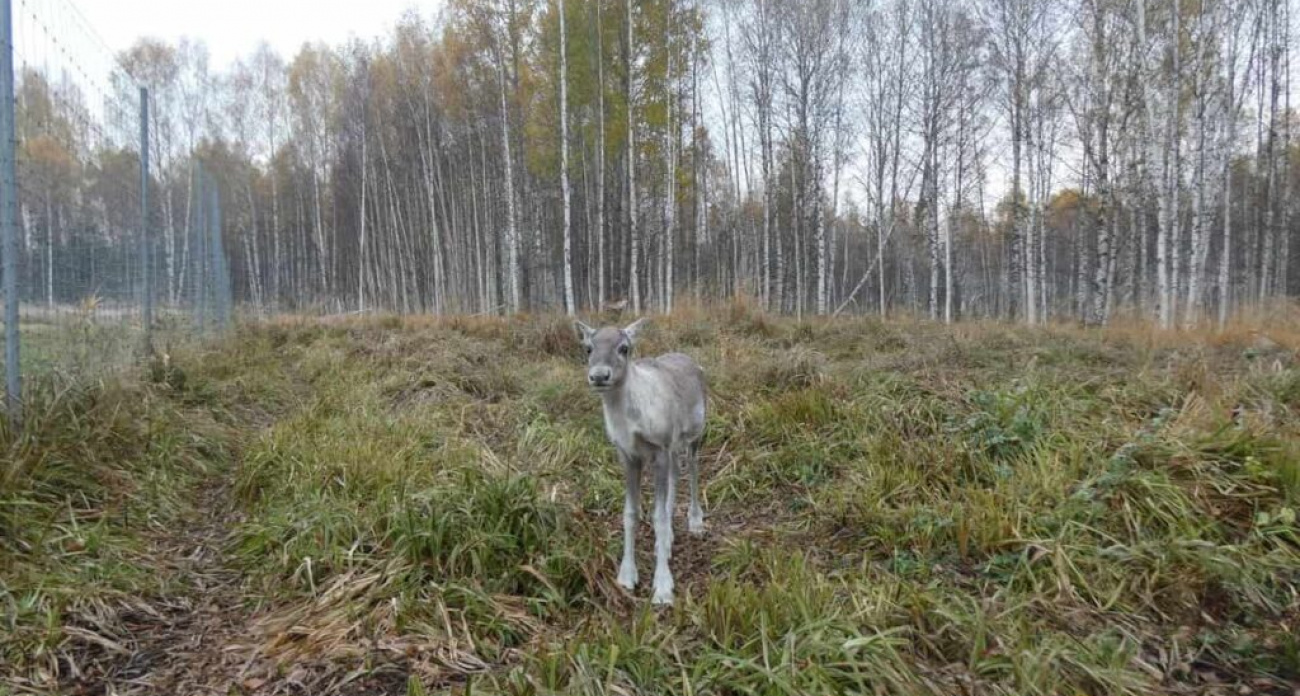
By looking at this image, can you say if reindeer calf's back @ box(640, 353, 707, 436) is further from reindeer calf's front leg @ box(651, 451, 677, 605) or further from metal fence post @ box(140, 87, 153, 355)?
metal fence post @ box(140, 87, 153, 355)

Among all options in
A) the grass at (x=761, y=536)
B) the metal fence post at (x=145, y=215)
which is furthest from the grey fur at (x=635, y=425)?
the metal fence post at (x=145, y=215)

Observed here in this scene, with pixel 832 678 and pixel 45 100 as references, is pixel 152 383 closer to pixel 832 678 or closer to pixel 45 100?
pixel 45 100

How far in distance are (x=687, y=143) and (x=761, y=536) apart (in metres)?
23.2

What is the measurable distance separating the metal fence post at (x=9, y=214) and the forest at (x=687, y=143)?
71cm

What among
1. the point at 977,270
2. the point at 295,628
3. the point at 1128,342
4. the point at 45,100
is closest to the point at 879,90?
the point at 1128,342

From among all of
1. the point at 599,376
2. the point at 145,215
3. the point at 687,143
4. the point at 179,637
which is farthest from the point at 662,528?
the point at 687,143

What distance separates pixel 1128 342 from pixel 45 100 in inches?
480

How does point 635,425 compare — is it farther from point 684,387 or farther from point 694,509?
point 694,509

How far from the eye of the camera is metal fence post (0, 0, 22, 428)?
12.9 feet

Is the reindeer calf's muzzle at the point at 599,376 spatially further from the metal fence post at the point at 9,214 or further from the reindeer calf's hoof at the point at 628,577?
the metal fence post at the point at 9,214

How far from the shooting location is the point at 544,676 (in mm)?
2432

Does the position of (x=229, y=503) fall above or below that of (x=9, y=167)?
below

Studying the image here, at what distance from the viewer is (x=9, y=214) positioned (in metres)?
3.95

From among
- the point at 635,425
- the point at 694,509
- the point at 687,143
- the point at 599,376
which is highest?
the point at 687,143
